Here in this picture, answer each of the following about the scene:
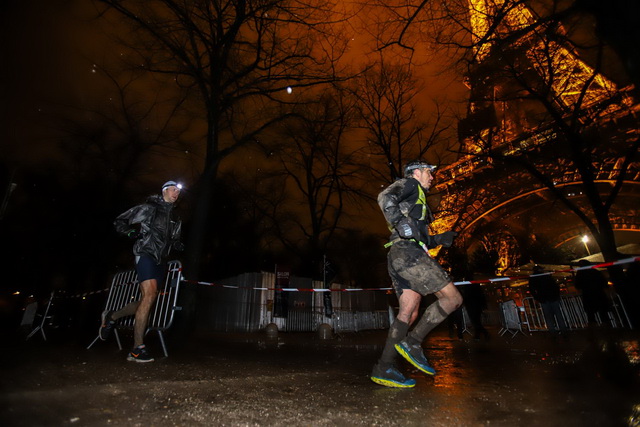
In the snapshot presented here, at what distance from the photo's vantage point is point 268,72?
31.5 feet

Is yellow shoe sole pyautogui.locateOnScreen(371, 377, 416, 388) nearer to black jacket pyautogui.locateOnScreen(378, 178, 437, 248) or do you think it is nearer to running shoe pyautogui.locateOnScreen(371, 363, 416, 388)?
running shoe pyautogui.locateOnScreen(371, 363, 416, 388)

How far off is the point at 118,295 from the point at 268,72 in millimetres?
6883

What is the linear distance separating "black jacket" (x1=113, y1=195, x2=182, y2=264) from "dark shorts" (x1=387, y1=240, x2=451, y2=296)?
8.81 ft

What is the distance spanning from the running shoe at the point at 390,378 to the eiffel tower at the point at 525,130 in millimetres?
5005

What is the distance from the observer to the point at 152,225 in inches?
156

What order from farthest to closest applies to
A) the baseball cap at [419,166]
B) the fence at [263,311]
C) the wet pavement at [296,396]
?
1. the fence at [263,311]
2. the baseball cap at [419,166]
3. the wet pavement at [296,396]

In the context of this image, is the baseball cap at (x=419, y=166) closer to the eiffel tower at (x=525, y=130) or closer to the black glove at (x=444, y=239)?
the black glove at (x=444, y=239)

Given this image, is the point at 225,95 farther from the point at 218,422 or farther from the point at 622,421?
the point at 622,421

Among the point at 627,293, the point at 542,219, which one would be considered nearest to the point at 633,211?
the point at 542,219

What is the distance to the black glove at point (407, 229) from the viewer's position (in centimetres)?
277

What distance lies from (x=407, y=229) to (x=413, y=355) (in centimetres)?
113

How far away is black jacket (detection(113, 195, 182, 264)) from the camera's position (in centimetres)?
385

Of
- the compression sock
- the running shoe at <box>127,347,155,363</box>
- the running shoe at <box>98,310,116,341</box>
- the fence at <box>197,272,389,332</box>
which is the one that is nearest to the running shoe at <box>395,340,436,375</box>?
the compression sock

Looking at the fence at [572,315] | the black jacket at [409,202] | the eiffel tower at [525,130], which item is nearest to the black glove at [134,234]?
the black jacket at [409,202]
